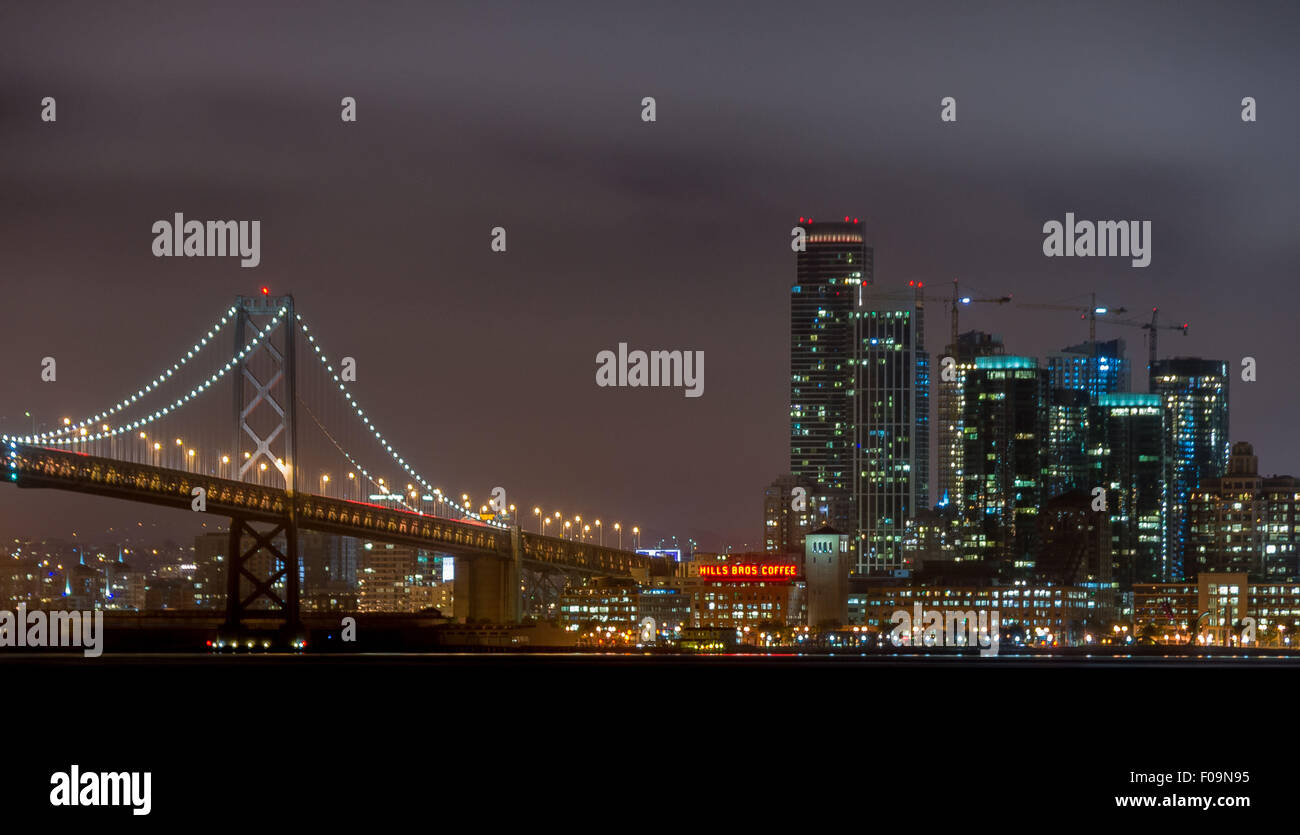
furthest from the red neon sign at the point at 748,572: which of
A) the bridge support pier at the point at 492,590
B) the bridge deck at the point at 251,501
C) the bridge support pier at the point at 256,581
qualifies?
the bridge support pier at the point at 256,581

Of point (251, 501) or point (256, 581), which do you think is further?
point (256, 581)

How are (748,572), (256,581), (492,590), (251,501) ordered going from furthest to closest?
1. (748,572)
2. (492,590)
3. (256,581)
4. (251,501)

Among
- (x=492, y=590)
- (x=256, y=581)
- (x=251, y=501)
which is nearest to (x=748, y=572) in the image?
(x=492, y=590)

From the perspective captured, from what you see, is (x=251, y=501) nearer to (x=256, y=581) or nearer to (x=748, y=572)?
(x=256, y=581)

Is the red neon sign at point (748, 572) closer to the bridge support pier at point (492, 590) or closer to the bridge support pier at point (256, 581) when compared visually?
the bridge support pier at point (492, 590)
